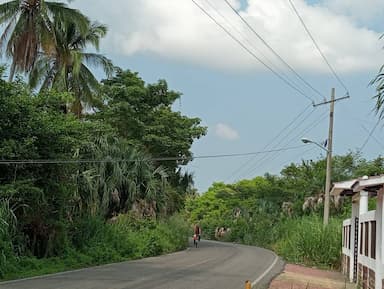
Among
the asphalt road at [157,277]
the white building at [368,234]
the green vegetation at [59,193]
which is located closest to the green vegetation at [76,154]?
the green vegetation at [59,193]

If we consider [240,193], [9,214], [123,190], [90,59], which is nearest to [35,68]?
[90,59]

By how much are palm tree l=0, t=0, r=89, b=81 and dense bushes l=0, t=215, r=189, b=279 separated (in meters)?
8.90

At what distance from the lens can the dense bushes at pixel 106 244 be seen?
2209cm

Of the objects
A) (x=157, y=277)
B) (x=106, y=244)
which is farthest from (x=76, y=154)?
(x=157, y=277)

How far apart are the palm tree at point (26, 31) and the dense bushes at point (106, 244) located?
8.90m

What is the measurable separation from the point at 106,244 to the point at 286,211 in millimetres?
29770

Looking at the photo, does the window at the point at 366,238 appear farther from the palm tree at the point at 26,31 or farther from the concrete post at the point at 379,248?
the palm tree at the point at 26,31

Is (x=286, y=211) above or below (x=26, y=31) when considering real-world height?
below

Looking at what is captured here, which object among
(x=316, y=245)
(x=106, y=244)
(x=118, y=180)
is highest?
(x=118, y=180)

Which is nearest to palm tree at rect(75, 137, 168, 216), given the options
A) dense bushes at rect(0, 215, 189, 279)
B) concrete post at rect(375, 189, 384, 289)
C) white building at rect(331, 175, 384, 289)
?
dense bushes at rect(0, 215, 189, 279)

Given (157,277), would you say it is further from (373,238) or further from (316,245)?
(316,245)

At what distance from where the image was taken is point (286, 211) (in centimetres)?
5691

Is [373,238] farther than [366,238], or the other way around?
[366,238]

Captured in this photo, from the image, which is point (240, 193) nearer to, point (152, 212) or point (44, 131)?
point (152, 212)
